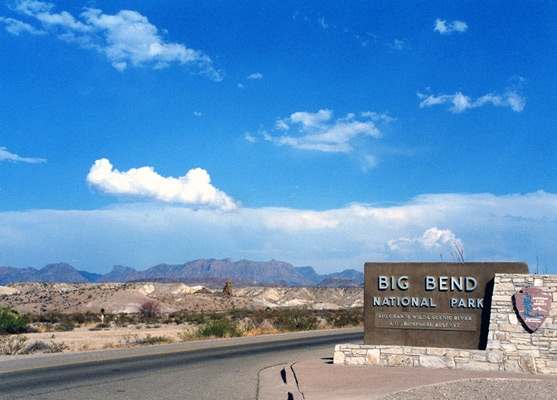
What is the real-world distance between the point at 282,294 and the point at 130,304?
204 ft

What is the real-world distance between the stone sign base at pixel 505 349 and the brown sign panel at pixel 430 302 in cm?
43

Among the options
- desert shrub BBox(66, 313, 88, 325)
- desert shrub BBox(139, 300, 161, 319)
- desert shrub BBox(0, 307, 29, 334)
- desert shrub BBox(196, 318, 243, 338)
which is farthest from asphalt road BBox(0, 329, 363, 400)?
desert shrub BBox(139, 300, 161, 319)

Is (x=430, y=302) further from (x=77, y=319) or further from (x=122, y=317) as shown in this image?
(x=122, y=317)

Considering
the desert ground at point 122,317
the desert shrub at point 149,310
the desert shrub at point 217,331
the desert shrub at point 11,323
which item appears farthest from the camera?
the desert shrub at point 149,310

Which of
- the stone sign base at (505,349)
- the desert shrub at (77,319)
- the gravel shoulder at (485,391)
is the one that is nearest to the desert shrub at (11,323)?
the desert shrub at (77,319)

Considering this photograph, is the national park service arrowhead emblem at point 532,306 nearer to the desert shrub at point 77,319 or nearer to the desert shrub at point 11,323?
the desert shrub at point 11,323

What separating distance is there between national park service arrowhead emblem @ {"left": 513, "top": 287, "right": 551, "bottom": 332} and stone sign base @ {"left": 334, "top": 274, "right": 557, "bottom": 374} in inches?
5.1

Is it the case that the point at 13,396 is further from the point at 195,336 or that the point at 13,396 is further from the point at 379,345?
the point at 195,336

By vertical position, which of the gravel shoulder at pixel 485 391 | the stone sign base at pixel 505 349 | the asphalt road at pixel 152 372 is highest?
the stone sign base at pixel 505 349

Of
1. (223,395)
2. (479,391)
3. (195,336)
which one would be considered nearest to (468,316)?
(479,391)

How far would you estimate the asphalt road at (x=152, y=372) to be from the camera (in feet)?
39.9

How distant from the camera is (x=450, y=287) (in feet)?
50.4

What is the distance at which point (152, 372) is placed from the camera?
15367 millimetres

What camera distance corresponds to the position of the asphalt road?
1216cm
